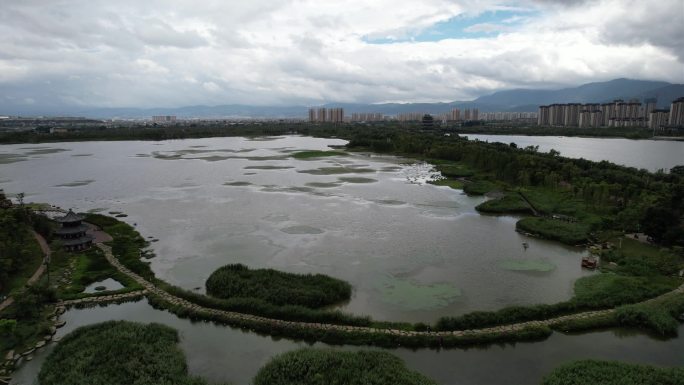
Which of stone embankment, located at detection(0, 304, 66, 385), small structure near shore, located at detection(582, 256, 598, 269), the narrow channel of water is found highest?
small structure near shore, located at detection(582, 256, 598, 269)

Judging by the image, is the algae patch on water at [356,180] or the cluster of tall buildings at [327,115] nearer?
the algae patch on water at [356,180]

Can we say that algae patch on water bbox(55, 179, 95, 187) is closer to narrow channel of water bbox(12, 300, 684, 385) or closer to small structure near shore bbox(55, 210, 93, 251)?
small structure near shore bbox(55, 210, 93, 251)

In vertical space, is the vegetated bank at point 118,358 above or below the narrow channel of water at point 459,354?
above

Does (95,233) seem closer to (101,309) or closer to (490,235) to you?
(101,309)

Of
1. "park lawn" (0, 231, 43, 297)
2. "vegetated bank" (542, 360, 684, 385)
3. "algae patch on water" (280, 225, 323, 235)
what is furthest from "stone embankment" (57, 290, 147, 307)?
"vegetated bank" (542, 360, 684, 385)

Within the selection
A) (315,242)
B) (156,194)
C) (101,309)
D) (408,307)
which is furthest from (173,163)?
(408,307)

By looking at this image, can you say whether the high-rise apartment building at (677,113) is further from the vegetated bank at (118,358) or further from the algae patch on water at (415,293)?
the vegetated bank at (118,358)

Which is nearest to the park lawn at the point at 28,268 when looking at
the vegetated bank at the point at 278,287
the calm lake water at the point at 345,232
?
the calm lake water at the point at 345,232

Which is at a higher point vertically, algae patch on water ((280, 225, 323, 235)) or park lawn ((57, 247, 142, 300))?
algae patch on water ((280, 225, 323, 235))

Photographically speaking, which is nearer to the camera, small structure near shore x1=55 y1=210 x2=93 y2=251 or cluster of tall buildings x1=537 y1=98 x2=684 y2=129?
small structure near shore x1=55 y1=210 x2=93 y2=251
